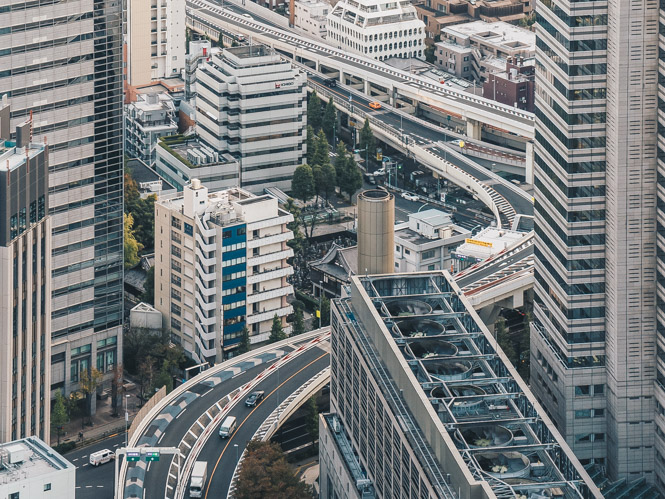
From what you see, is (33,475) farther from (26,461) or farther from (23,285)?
(23,285)

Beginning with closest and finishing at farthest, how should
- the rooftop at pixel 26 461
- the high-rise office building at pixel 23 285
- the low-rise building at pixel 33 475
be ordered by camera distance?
1. the low-rise building at pixel 33 475
2. the rooftop at pixel 26 461
3. the high-rise office building at pixel 23 285

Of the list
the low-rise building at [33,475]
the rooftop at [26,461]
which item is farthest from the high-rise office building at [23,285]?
the low-rise building at [33,475]

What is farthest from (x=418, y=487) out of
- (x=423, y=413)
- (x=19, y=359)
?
(x=19, y=359)

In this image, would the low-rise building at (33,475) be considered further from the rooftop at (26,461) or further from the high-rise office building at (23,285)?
the high-rise office building at (23,285)

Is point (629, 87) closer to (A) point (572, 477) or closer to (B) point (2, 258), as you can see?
(A) point (572, 477)

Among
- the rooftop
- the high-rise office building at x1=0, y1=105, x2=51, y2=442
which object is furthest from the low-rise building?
the high-rise office building at x1=0, y1=105, x2=51, y2=442

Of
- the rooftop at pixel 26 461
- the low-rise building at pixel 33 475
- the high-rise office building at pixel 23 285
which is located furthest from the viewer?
the high-rise office building at pixel 23 285
